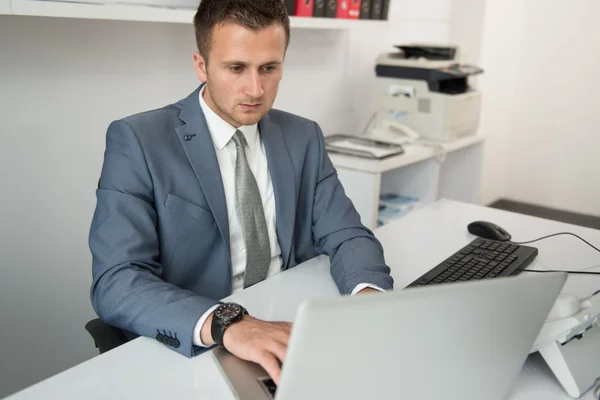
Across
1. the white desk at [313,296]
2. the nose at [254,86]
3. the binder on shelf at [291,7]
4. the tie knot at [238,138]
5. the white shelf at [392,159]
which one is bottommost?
the white desk at [313,296]

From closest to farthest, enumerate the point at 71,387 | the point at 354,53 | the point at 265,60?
1. the point at 71,387
2. the point at 265,60
3. the point at 354,53

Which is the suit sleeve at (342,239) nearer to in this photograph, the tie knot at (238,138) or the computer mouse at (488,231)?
the tie knot at (238,138)

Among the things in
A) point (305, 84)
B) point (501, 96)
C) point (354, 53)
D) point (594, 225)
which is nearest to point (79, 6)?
point (305, 84)

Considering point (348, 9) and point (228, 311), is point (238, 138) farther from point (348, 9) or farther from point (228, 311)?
point (348, 9)

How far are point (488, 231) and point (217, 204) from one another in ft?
2.49

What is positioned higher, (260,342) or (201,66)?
(201,66)

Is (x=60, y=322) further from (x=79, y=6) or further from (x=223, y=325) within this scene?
(x=223, y=325)

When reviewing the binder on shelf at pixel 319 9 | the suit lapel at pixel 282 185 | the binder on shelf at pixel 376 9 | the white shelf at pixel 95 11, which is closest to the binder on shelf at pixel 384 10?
the binder on shelf at pixel 376 9

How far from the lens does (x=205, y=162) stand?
1346 mm

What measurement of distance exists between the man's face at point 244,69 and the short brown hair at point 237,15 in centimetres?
1

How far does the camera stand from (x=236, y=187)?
1.41 meters

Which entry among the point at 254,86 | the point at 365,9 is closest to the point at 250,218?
the point at 254,86

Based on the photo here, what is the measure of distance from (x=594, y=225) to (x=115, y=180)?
3784 mm

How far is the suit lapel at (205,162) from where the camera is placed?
1.33m
